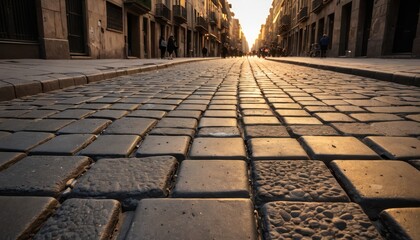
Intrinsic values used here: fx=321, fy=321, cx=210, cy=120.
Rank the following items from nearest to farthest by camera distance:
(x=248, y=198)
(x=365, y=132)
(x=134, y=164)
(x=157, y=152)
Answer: (x=248, y=198)
(x=134, y=164)
(x=157, y=152)
(x=365, y=132)

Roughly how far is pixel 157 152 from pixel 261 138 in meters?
0.74

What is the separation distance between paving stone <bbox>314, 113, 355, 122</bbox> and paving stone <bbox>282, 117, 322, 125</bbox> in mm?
99

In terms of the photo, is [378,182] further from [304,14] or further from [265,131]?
[304,14]

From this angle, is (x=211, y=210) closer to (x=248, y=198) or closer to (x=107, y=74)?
(x=248, y=198)

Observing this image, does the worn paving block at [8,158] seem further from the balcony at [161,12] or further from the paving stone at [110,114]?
the balcony at [161,12]

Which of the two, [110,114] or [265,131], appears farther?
[110,114]

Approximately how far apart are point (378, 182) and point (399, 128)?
1298 mm

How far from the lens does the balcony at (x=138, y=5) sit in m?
18.6

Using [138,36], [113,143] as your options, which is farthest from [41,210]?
[138,36]

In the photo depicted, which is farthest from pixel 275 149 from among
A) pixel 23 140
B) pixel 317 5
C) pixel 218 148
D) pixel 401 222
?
pixel 317 5

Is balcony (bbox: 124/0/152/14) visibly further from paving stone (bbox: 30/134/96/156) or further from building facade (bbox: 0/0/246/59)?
paving stone (bbox: 30/134/96/156)

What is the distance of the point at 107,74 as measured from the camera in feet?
22.9

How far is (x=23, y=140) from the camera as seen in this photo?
2150mm

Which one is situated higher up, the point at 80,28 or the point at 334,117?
the point at 80,28
